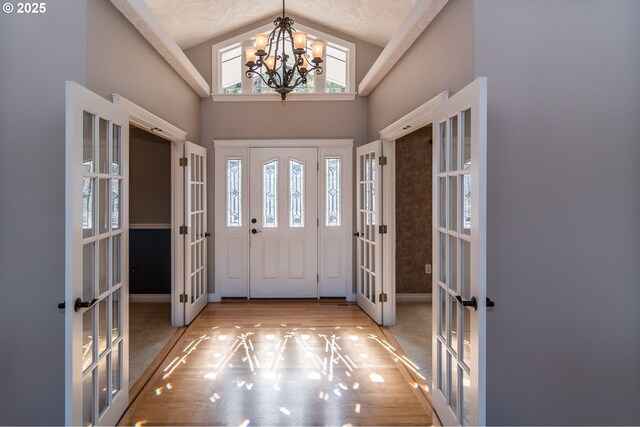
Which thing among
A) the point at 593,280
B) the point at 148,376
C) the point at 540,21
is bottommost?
the point at 148,376

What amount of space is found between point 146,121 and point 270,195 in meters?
2.23

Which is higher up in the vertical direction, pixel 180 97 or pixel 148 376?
pixel 180 97

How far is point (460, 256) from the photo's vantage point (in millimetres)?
1994

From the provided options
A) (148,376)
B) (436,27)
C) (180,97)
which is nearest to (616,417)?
(436,27)

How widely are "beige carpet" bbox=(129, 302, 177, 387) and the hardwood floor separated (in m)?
0.19

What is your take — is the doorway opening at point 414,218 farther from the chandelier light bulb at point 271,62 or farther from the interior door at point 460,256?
the interior door at point 460,256

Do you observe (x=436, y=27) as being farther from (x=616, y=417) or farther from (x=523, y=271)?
(x=616, y=417)

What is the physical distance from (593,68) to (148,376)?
3.58 meters

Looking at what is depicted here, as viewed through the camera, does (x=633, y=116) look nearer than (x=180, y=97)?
Yes

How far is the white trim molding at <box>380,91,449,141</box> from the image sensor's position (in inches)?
98.5

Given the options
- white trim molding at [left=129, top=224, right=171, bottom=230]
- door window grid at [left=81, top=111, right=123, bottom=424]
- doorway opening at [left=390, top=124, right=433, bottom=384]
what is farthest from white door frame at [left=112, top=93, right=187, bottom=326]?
doorway opening at [left=390, top=124, right=433, bottom=384]

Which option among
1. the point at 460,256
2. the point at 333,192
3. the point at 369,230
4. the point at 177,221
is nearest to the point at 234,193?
the point at 177,221

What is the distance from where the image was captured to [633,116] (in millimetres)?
1837

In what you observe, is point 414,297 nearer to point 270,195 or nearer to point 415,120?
point 270,195
